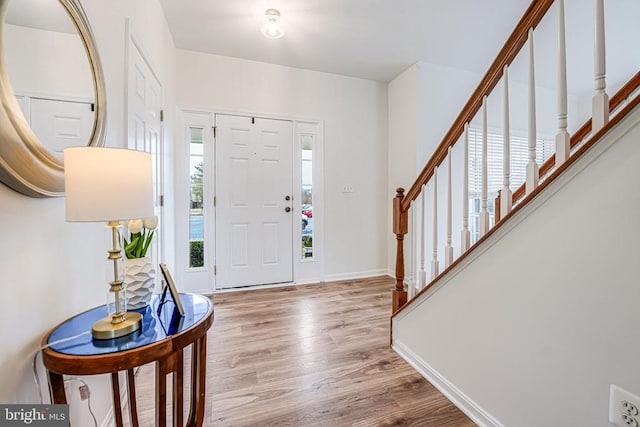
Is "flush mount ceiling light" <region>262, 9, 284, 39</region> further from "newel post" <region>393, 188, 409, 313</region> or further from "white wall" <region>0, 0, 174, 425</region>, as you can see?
"newel post" <region>393, 188, 409, 313</region>

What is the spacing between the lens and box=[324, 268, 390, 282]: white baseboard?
11.9 ft

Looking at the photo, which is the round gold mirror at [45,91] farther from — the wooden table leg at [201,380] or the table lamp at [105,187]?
the wooden table leg at [201,380]

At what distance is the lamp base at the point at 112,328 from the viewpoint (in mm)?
880

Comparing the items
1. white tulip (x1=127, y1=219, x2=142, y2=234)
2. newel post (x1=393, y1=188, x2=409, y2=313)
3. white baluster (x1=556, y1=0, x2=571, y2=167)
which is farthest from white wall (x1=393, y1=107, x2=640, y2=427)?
white tulip (x1=127, y1=219, x2=142, y2=234)

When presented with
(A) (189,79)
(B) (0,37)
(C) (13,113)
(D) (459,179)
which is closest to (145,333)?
(C) (13,113)

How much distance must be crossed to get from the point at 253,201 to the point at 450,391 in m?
2.59

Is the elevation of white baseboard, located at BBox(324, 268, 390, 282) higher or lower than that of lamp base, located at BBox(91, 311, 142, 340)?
lower

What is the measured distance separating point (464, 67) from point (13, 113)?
3946 millimetres

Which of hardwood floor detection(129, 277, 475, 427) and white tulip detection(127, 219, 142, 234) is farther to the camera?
hardwood floor detection(129, 277, 475, 427)

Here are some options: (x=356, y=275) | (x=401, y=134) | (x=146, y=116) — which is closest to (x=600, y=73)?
(x=146, y=116)

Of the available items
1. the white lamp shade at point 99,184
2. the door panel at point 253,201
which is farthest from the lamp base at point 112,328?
the door panel at point 253,201

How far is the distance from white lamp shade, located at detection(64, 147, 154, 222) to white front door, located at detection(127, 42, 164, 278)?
0.95m

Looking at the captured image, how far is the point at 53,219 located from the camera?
949 mm

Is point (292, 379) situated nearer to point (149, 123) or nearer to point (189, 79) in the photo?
point (149, 123)
